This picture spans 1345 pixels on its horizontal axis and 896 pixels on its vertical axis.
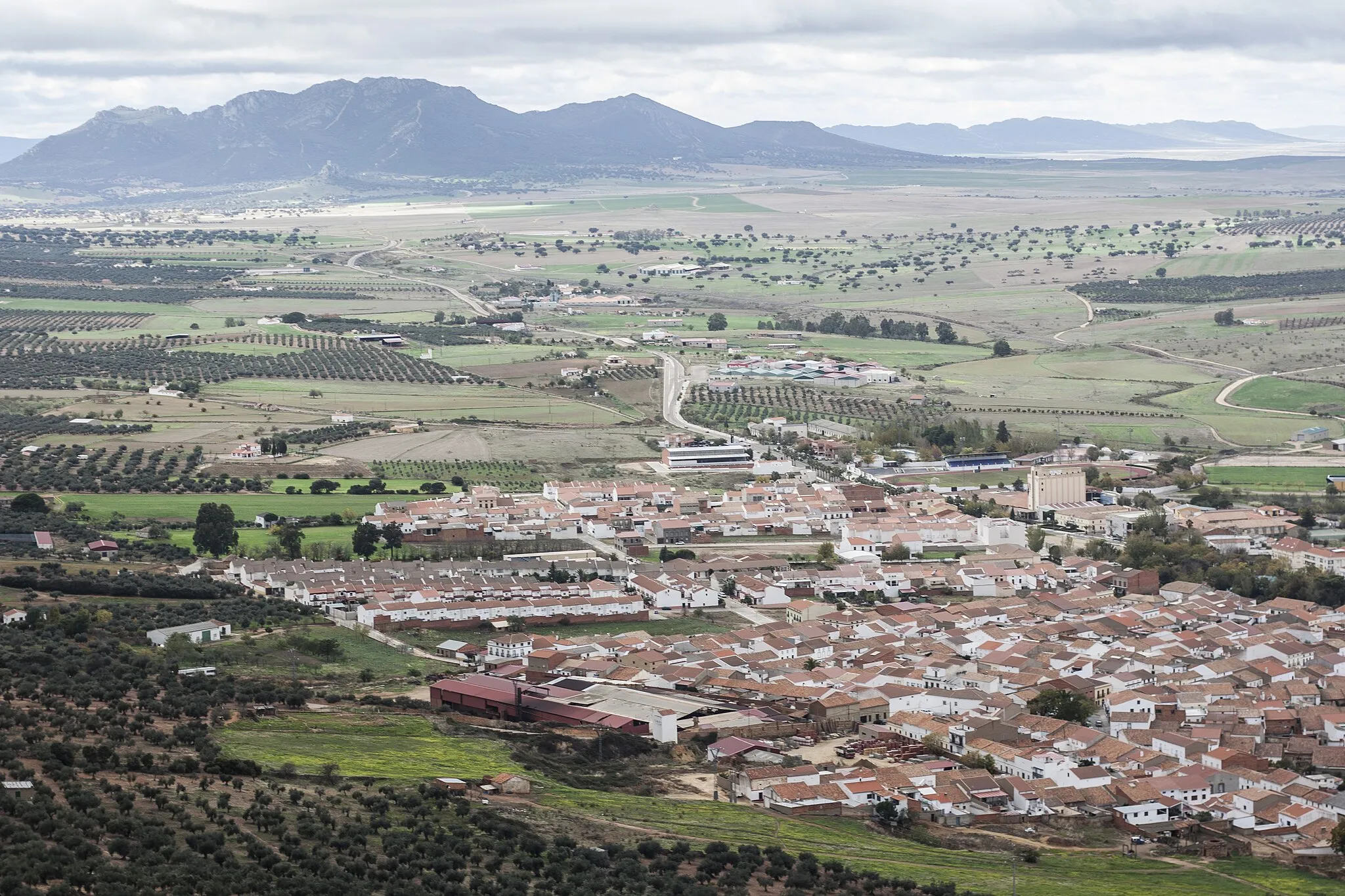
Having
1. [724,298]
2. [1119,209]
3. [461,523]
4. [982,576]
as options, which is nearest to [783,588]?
[982,576]

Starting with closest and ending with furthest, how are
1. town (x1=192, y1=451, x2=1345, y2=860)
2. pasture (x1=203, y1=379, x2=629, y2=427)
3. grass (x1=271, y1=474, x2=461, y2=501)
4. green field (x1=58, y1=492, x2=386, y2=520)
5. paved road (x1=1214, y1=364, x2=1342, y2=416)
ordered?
town (x1=192, y1=451, x2=1345, y2=860)
green field (x1=58, y1=492, x2=386, y2=520)
grass (x1=271, y1=474, x2=461, y2=501)
pasture (x1=203, y1=379, x2=629, y2=427)
paved road (x1=1214, y1=364, x2=1342, y2=416)

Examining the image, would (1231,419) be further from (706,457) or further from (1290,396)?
(706,457)

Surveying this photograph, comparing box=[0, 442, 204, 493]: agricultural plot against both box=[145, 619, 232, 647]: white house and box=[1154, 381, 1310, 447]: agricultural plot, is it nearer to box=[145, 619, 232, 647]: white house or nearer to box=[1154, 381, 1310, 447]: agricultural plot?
box=[145, 619, 232, 647]: white house

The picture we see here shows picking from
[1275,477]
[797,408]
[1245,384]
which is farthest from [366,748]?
[1245,384]

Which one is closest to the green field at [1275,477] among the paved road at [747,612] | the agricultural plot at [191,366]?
the paved road at [747,612]

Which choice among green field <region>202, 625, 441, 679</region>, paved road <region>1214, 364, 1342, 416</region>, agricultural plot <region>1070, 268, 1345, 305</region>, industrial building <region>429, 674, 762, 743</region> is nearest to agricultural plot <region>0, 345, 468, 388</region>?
paved road <region>1214, 364, 1342, 416</region>

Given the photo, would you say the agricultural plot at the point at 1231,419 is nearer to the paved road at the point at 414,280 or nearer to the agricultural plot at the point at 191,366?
the agricultural plot at the point at 191,366
